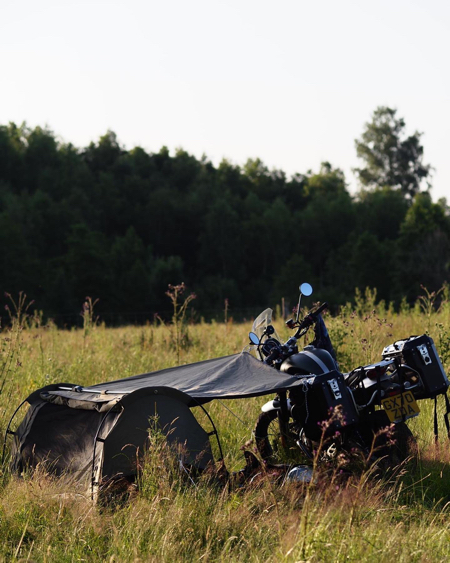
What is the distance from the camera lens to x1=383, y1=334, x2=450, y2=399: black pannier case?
5574mm

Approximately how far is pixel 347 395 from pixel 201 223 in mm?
77964

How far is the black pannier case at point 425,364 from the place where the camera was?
5.57 metres

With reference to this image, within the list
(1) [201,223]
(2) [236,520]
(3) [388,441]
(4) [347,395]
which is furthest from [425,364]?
(1) [201,223]

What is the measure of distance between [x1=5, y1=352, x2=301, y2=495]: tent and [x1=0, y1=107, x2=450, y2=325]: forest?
5166 cm

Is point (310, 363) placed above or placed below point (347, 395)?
above

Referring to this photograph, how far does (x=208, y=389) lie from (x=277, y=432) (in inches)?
48.5

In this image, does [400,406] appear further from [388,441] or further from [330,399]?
[330,399]

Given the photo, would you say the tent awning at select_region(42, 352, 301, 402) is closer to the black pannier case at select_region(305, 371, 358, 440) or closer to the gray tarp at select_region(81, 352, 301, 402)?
the gray tarp at select_region(81, 352, 301, 402)

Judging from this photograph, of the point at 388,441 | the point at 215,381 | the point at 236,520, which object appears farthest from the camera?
the point at 215,381

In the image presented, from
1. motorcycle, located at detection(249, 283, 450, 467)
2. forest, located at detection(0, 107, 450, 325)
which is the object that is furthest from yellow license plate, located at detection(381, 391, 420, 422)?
forest, located at detection(0, 107, 450, 325)

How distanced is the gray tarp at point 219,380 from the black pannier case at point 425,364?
0.92m

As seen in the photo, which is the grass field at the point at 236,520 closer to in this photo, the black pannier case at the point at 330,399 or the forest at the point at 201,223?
the black pannier case at the point at 330,399

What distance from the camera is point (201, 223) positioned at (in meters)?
82.8

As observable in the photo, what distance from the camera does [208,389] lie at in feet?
18.4
